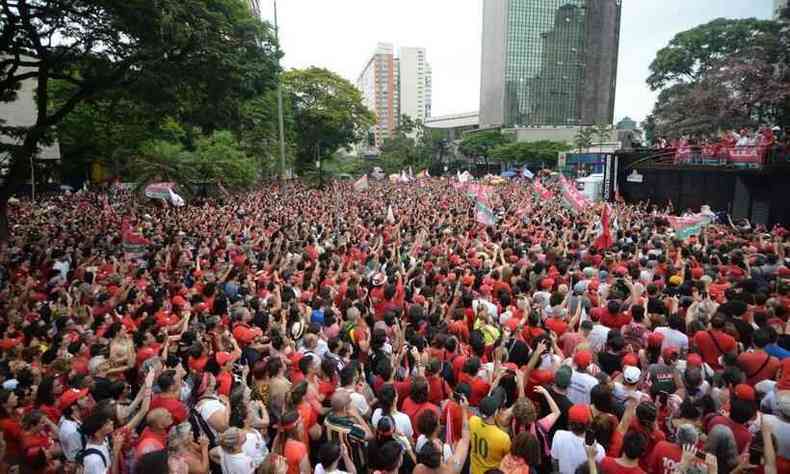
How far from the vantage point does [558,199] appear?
2217cm

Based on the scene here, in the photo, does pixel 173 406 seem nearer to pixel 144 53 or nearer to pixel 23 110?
pixel 144 53

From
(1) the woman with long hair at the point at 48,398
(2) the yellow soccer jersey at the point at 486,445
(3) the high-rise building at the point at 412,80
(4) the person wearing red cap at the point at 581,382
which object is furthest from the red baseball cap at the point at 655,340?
(3) the high-rise building at the point at 412,80

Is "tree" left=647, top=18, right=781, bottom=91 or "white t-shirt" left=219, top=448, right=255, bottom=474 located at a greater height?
"tree" left=647, top=18, right=781, bottom=91

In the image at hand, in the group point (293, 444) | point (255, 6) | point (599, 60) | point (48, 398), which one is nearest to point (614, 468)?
point (293, 444)

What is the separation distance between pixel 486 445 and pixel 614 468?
0.78 meters

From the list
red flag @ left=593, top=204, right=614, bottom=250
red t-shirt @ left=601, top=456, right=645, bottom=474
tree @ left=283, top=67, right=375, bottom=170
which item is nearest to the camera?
red t-shirt @ left=601, top=456, right=645, bottom=474

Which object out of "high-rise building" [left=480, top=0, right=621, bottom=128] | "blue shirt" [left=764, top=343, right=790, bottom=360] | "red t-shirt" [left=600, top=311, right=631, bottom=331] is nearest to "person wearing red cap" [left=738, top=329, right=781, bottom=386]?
"blue shirt" [left=764, top=343, right=790, bottom=360]

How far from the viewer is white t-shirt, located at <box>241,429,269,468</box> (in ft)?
10.6

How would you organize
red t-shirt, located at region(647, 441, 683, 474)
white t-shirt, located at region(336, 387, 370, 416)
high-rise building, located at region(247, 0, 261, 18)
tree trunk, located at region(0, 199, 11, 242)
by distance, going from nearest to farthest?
red t-shirt, located at region(647, 441, 683, 474) → white t-shirt, located at region(336, 387, 370, 416) → tree trunk, located at region(0, 199, 11, 242) → high-rise building, located at region(247, 0, 261, 18)

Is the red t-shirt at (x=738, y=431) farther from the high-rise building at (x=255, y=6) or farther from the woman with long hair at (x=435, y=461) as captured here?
the high-rise building at (x=255, y=6)

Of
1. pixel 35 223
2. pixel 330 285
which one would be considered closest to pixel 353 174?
pixel 35 223

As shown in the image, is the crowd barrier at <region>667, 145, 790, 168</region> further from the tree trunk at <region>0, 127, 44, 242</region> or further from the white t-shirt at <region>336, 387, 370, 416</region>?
the tree trunk at <region>0, 127, 44, 242</region>

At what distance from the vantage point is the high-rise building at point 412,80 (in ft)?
516

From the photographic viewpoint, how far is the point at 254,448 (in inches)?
130
